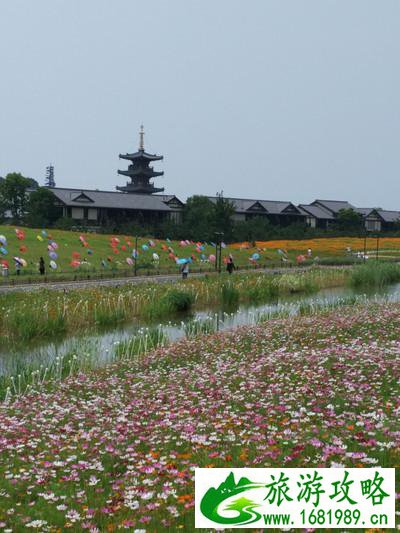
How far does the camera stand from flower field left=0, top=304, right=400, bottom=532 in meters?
6.34

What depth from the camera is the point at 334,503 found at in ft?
18.0

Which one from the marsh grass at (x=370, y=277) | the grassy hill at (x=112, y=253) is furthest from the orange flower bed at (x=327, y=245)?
the marsh grass at (x=370, y=277)

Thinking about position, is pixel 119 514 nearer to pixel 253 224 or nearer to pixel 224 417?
pixel 224 417

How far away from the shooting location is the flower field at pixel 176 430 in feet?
20.8

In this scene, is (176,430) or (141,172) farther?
(141,172)

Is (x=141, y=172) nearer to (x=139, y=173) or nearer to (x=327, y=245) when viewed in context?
(x=139, y=173)

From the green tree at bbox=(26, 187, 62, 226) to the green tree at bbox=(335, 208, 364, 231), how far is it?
44.2 m

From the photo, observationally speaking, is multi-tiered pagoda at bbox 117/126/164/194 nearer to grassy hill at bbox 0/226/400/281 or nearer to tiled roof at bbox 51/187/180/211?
tiled roof at bbox 51/187/180/211

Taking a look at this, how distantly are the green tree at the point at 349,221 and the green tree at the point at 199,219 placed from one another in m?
24.1

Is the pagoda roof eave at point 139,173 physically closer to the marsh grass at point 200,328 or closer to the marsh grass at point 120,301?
the marsh grass at point 120,301

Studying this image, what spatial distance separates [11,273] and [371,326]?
29.2 metres

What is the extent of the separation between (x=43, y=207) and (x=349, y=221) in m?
47.3

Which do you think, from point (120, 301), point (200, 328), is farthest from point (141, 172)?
point (200, 328)

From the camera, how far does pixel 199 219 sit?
75.3 m
